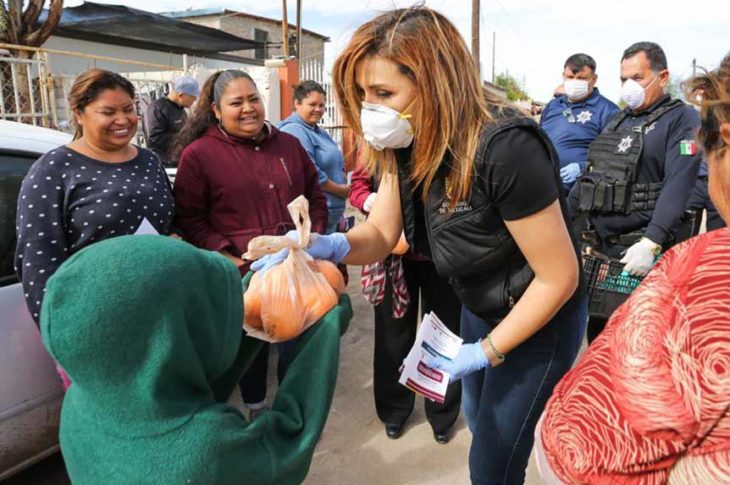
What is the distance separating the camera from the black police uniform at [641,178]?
2680 mm

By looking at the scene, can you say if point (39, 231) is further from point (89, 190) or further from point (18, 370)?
point (18, 370)

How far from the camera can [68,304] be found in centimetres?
93

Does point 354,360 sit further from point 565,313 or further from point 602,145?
point 565,313

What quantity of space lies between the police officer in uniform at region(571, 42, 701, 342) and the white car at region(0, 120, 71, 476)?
104 inches

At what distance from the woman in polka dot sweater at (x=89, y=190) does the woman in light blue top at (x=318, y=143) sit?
162cm

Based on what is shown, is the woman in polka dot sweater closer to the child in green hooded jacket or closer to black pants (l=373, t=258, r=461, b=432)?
the child in green hooded jacket

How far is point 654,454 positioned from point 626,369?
4.9 inches

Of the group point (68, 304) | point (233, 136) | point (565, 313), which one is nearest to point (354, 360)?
point (233, 136)

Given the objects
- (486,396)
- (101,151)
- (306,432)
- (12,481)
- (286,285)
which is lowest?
(12,481)

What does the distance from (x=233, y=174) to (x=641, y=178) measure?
211 centimetres

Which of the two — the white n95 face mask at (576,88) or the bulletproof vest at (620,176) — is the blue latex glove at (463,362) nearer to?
the bulletproof vest at (620,176)

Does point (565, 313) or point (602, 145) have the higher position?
point (602, 145)

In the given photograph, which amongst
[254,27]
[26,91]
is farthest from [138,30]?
[254,27]

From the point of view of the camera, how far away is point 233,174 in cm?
262
